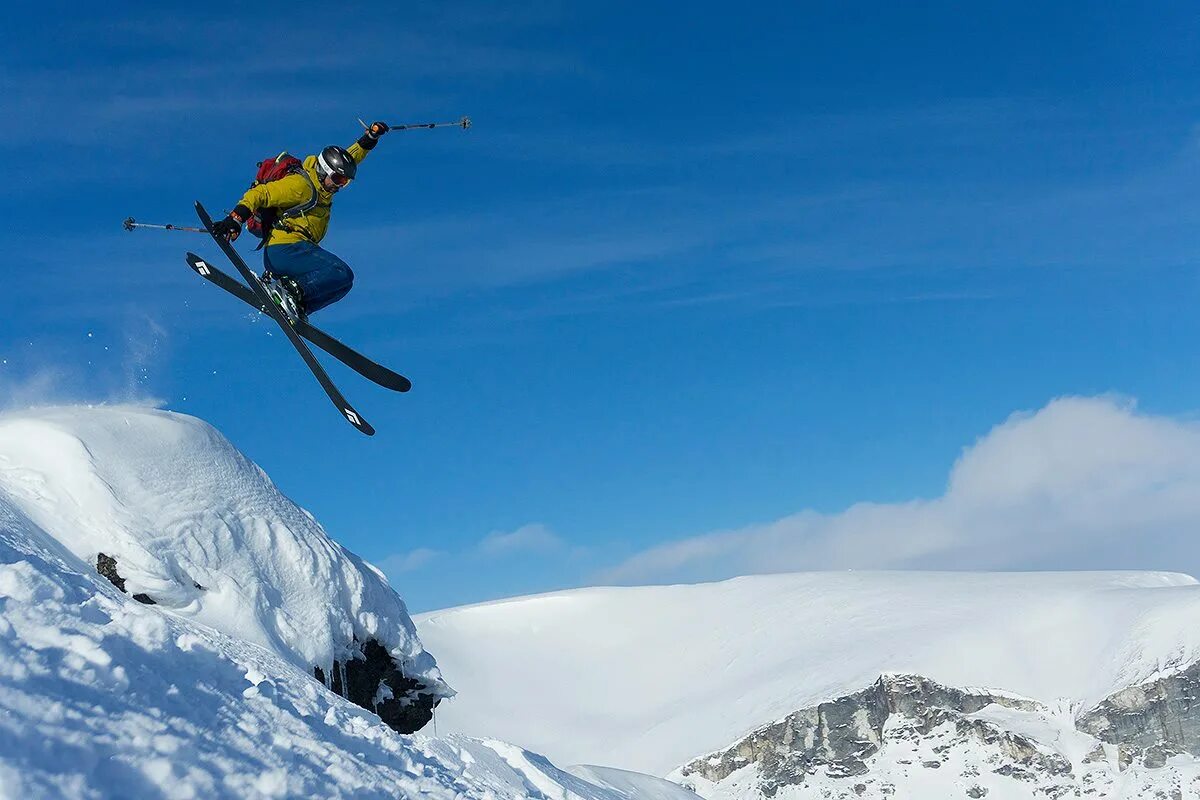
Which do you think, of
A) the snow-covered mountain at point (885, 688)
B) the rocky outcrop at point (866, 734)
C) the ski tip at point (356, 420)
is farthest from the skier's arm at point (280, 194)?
the rocky outcrop at point (866, 734)

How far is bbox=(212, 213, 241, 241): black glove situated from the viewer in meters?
11.9

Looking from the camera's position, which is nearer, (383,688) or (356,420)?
(356,420)

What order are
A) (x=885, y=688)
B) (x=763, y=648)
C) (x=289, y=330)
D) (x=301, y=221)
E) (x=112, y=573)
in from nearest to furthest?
(x=301, y=221)
(x=289, y=330)
(x=112, y=573)
(x=885, y=688)
(x=763, y=648)

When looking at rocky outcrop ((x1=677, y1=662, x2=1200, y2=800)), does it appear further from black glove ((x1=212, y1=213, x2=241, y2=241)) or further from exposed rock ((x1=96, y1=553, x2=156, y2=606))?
black glove ((x1=212, y1=213, x2=241, y2=241))

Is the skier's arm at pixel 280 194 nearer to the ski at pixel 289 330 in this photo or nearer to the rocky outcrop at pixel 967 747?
the ski at pixel 289 330

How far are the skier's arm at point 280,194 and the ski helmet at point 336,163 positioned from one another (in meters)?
0.30

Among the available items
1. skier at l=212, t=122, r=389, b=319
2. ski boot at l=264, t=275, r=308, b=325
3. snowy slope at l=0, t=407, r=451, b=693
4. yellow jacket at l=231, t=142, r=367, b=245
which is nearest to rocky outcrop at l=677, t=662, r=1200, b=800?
snowy slope at l=0, t=407, r=451, b=693

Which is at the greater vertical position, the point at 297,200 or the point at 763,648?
the point at 763,648

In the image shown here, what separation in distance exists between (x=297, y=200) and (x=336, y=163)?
2.35 feet

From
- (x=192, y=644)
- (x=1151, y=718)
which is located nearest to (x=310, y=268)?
(x=192, y=644)

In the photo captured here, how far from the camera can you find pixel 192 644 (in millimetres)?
6258

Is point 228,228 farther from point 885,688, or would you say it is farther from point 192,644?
point 885,688

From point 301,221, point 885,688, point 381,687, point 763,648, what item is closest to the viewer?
point 301,221

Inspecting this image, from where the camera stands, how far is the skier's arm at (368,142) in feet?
41.1
